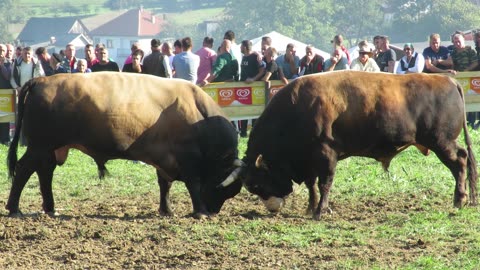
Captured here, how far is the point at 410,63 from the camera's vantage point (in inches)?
706

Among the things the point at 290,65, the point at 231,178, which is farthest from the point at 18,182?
the point at 290,65

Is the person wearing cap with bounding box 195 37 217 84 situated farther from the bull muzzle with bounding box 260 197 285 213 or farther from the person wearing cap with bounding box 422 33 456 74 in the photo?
the bull muzzle with bounding box 260 197 285 213

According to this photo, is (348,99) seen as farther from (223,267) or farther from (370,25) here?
(370,25)

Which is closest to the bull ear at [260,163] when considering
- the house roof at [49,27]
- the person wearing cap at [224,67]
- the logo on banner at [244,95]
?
the person wearing cap at [224,67]

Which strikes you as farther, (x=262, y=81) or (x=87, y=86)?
(x=262, y=81)

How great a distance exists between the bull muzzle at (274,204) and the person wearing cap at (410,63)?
6865 millimetres

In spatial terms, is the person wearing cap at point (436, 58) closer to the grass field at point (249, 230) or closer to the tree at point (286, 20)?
the grass field at point (249, 230)

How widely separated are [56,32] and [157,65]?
103m

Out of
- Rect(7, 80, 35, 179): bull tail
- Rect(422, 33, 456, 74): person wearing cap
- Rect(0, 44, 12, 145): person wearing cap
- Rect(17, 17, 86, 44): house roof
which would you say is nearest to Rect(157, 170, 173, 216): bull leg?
Rect(7, 80, 35, 179): bull tail

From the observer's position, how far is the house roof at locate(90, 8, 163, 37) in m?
114

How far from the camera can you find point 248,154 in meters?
11.8

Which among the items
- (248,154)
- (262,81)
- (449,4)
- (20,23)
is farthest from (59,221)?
(20,23)

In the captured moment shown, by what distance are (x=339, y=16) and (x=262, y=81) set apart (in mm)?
81677

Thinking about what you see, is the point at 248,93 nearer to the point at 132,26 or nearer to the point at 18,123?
the point at 18,123
